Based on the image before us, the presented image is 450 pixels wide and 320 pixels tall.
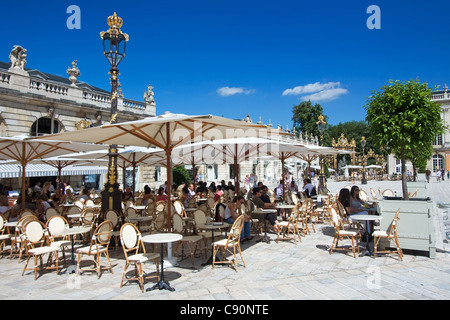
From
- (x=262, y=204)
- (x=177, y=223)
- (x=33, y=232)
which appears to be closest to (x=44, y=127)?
(x=33, y=232)

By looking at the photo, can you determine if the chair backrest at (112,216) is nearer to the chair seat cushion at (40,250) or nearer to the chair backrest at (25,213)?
the chair seat cushion at (40,250)

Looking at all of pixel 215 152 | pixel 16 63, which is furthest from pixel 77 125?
pixel 215 152

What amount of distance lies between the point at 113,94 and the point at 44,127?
519 inches

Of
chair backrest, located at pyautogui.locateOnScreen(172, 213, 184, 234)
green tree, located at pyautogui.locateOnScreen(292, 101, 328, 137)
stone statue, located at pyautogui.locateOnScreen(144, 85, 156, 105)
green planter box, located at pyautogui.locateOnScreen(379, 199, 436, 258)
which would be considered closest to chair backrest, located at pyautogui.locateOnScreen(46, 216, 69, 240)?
chair backrest, located at pyautogui.locateOnScreen(172, 213, 184, 234)

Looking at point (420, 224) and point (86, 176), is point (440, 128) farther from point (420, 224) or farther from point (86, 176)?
point (86, 176)

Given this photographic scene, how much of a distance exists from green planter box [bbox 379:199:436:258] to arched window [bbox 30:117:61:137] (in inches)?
708

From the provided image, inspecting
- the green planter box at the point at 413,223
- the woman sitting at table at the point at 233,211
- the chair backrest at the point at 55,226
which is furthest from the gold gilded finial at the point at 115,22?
the green planter box at the point at 413,223

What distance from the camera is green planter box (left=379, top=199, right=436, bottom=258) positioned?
595 centimetres

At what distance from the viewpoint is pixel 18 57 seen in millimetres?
16688

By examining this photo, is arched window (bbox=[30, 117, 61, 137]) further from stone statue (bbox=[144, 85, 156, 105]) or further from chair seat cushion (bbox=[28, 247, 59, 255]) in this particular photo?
chair seat cushion (bbox=[28, 247, 59, 255])

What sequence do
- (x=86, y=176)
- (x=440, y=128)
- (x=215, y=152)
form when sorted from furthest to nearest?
(x=86, y=176) → (x=215, y=152) → (x=440, y=128)
